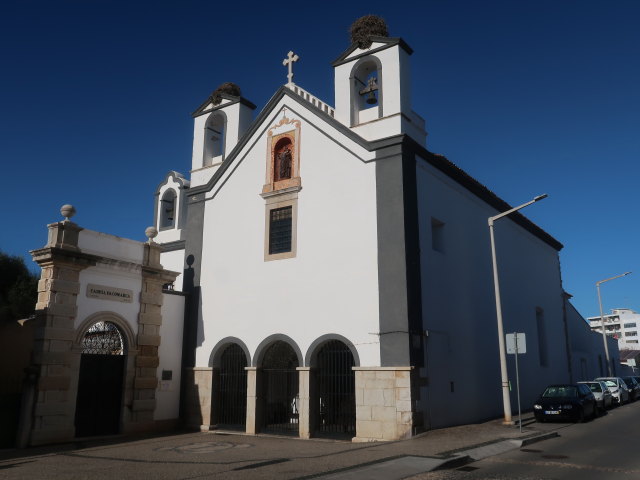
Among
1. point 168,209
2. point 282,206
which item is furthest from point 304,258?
point 168,209

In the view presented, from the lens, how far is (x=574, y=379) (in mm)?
30688

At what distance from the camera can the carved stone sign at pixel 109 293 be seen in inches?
659

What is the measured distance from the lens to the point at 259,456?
12672 mm

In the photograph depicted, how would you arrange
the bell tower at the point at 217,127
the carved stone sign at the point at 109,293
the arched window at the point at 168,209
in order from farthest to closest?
the arched window at the point at 168,209 → the bell tower at the point at 217,127 → the carved stone sign at the point at 109,293

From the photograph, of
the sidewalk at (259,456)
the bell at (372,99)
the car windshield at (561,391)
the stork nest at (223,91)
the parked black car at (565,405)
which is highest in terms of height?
the stork nest at (223,91)

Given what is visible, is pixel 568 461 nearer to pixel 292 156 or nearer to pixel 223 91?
pixel 292 156

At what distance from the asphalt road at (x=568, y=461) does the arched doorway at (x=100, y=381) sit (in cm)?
1086

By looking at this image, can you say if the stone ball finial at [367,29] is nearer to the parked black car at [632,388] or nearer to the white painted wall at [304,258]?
the white painted wall at [304,258]

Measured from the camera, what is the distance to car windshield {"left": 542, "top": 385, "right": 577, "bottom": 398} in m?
19.1

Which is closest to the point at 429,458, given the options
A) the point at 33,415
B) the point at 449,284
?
the point at 449,284

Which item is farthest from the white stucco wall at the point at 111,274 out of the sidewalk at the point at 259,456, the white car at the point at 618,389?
the white car at the point at 618,389

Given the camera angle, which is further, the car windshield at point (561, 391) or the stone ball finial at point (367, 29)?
the car windshield at point (561, 391)

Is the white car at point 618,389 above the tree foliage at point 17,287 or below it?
below

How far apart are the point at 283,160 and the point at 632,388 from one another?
22.7 metres
